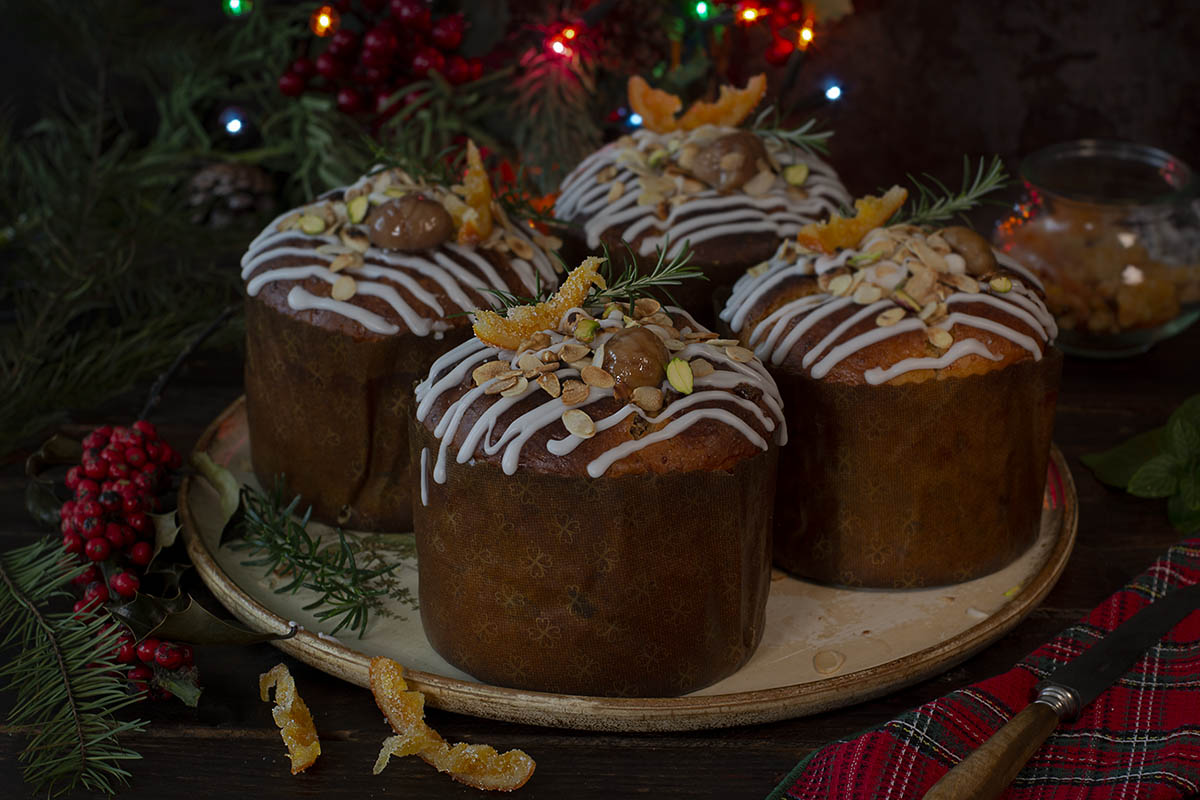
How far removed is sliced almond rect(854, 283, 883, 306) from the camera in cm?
160

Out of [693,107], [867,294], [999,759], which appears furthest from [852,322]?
[693,107]

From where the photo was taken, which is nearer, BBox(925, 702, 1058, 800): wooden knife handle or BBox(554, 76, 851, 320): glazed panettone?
BBox(925, 702, 1058, 800): wooden knife handle

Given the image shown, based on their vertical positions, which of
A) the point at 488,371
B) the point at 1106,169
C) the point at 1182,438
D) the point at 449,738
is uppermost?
the point at 488,371

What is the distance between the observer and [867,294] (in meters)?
1.60

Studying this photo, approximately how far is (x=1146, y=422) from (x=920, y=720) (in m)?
1.04

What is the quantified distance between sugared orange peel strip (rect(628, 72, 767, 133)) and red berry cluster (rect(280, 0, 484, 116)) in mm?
470

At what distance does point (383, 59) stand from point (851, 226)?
3.60ft

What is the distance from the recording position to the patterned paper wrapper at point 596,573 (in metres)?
1.35

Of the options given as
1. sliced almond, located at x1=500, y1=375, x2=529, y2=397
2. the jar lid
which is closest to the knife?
sliced almond, located at x1=500, y1=375, x2=529, y2=397

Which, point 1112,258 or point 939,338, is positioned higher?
point 939,338

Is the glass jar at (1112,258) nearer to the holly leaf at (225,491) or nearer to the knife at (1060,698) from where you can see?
the knife at (1060,698)

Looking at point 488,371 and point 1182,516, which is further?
point 1182,516

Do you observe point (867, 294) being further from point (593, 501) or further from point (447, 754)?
point (447, 754)

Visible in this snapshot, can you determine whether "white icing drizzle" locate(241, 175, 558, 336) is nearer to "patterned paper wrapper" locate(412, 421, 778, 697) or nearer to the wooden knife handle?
"patterned paper wrapper" locate(412, 421, 778, 697)
